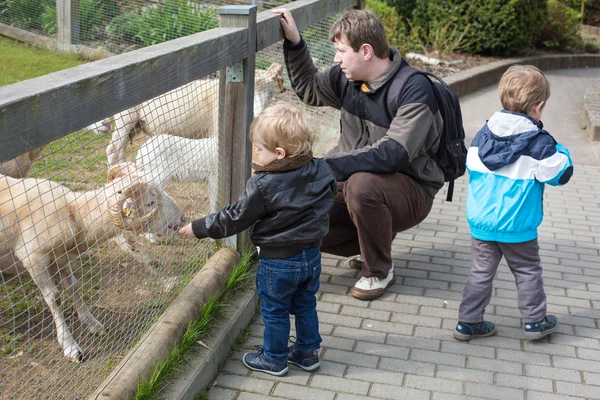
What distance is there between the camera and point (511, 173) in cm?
364

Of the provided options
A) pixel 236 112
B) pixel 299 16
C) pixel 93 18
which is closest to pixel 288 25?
pixel 299 16

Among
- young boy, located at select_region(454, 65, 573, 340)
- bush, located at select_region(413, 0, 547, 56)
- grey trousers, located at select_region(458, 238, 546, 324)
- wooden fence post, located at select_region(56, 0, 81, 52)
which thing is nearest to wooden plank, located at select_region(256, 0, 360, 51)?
young boy, located at select_region(454, 65, 573, 340)

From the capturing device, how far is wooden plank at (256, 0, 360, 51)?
4.06 metres

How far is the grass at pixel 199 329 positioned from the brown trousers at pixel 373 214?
58 centimetres

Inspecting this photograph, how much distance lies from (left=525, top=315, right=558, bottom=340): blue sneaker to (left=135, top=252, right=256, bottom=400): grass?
59.6 inches

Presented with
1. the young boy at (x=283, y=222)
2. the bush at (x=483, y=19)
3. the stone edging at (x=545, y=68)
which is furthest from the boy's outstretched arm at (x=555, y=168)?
the bush at (x=483, y=19)

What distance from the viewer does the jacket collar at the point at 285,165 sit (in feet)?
10.4

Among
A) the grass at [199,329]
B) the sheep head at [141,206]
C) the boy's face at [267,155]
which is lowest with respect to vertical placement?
the grass at [199,329]

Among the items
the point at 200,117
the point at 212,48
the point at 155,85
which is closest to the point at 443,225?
the point at 200,117

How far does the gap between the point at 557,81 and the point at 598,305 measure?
9472 mm

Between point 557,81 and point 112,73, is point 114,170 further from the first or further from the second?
point 557,81

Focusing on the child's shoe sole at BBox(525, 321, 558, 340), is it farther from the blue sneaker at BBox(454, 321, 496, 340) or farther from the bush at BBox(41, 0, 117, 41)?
the bush at BBox(41, 0, 117, 41)

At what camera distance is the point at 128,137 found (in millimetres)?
4566

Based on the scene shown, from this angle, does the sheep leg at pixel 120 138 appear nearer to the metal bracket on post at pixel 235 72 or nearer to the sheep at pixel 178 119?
the sheep at pixel 178 119
